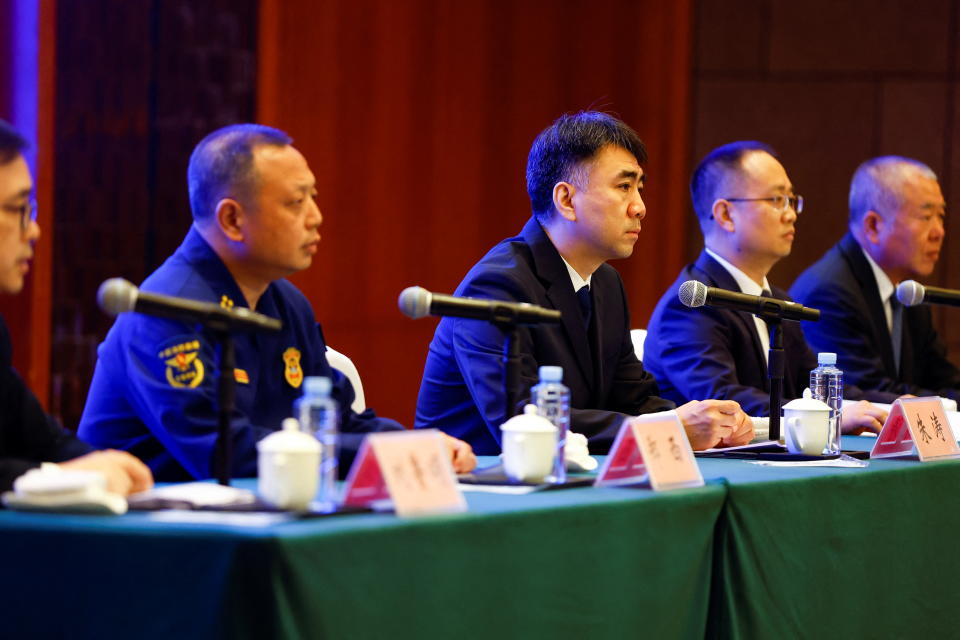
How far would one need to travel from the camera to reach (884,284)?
418cm

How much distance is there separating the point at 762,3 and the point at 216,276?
3.60 m

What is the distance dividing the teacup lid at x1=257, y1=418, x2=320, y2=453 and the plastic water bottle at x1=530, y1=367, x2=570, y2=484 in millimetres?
503

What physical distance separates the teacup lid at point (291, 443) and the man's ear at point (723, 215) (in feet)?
7.61

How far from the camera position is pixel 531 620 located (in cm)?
174

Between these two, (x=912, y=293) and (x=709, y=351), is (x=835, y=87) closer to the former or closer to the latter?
(x=709, y=351)

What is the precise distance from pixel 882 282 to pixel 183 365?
8.87ft

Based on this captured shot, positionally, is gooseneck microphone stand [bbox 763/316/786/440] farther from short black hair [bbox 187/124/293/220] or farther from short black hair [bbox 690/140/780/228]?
short black hair [bbox 690/140/780/228]

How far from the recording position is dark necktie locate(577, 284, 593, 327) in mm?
3018

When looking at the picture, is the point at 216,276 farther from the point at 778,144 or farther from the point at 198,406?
the point at 778,144

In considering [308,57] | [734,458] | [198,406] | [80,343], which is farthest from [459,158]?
[198,406]

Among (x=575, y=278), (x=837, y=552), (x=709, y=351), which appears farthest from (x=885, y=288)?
(x=837, y=552)

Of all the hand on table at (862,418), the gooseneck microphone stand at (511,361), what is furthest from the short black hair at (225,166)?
the hand on table at (862,418)

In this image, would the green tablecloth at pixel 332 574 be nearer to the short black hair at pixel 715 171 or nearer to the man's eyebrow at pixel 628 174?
the man's eyebrow at pixel 628 174

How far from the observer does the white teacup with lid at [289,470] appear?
1594 mm
